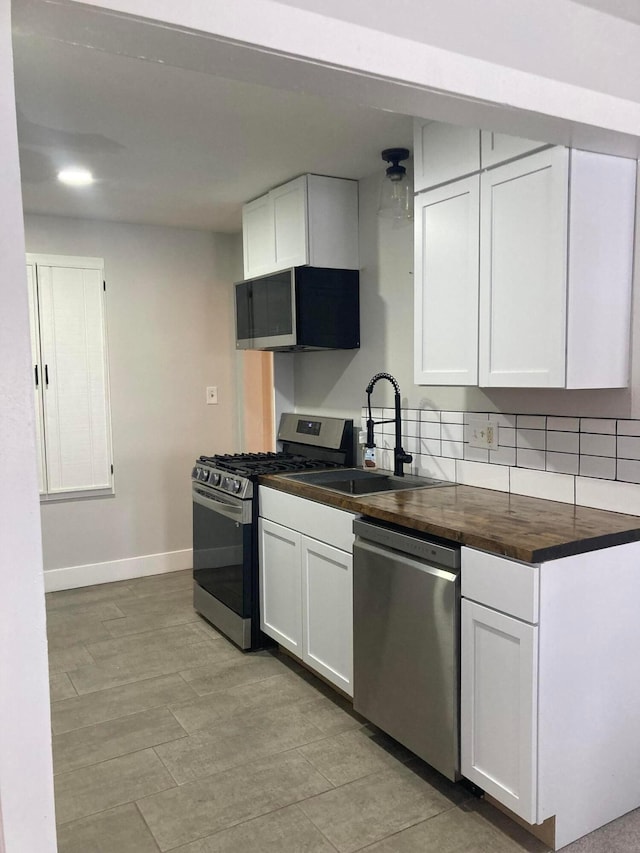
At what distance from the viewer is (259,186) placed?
3.52 metres

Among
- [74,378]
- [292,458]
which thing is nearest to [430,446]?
[292,458]

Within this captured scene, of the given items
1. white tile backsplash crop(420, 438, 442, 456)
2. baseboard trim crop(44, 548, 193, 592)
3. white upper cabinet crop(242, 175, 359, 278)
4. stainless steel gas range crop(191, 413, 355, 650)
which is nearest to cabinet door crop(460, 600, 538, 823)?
white tile backsplash crop(420, 438, 442, 456)

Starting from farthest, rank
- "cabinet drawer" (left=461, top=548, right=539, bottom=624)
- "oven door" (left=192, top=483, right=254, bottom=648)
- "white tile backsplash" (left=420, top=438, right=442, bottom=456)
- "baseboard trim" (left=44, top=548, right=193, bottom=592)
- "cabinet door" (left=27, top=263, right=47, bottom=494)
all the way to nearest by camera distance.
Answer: "baseboard trim" (left=44, top=548, right=193, bottom=592), "cabinet door" (left=27, top=263, right=47, bottom=494), "oven door" (left=192, top=483, right=254, bottom=648), "white tile backsplash" (left=420, top=438, right=442, bottom=456), "cabinet drawer" (left=461, top=548, right=539, bottom=624)

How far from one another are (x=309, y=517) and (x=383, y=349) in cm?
101

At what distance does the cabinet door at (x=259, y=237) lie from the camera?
3.62m

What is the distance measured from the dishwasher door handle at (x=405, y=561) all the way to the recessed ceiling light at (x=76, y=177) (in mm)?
2187

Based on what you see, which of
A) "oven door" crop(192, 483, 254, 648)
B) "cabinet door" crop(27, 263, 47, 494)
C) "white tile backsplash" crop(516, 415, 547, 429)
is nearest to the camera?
"white tile backsplash" crop(516, 415, 547, 429)

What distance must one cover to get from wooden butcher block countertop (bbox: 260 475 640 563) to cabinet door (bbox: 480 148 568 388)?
43 cm

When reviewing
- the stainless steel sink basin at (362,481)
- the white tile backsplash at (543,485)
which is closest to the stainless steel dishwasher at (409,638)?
the stainless steel sink basin at (362,481)

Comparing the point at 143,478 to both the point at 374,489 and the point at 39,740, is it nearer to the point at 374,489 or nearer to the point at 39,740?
the point at 374,489

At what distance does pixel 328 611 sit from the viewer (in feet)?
8.90

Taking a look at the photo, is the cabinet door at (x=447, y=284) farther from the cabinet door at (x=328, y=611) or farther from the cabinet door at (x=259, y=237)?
the cabinet door at (x=259, y=237)

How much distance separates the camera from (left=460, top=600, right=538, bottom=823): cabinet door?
1825 millimetres

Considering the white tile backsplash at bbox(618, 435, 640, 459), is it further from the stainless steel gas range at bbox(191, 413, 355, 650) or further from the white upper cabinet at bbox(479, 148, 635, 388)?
the stainless steel gas range at bbox(191, 413, 355, 650)
